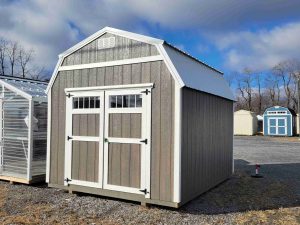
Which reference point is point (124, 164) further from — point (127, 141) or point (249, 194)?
point (249, 194)

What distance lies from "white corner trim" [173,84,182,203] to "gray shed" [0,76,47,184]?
4.00 meters

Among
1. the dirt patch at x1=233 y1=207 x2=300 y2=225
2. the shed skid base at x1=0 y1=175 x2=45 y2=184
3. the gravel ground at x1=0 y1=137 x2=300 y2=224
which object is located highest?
the shed skid base at x1=0 y1=175 x2=45 y2=184

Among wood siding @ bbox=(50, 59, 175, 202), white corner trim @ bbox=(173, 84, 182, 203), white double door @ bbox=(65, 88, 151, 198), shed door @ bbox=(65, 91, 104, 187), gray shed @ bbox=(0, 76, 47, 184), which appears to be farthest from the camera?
gray shed @ bbox=(0, 76, 47, 184)

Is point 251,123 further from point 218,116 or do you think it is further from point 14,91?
point 14,91

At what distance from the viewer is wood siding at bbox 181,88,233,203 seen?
5969mm

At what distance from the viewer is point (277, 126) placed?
99.0 feet

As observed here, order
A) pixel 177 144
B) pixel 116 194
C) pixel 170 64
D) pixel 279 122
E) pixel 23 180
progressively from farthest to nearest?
pixel 279 122
pixel 23 180
pixel 116 194
pixel 170 64
pixel 177 144

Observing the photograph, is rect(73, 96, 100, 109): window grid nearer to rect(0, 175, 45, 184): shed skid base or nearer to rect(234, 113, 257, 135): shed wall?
rect(0, 175, 45, 184): shed skid base

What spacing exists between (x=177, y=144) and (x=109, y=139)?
5.09ft

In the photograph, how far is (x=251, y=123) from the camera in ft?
101

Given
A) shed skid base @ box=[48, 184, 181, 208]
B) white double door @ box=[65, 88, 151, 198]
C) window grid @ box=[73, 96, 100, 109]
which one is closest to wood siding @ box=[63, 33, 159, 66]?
white double door @ box=[65, 88, 151, 198]

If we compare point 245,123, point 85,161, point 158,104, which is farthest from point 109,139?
point 245,123

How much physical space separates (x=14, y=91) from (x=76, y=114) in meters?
2.38

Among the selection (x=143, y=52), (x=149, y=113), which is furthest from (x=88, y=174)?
(x=143, y=52)
